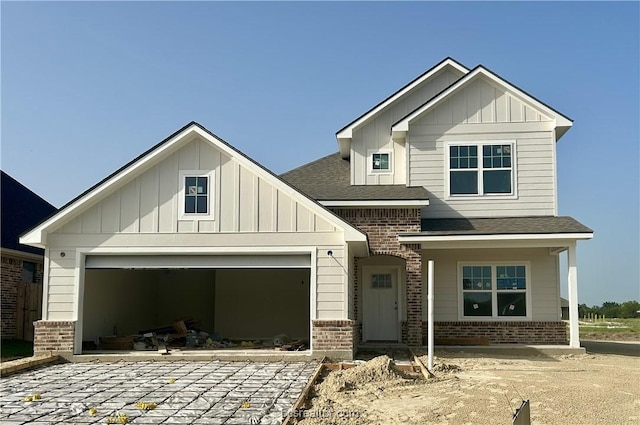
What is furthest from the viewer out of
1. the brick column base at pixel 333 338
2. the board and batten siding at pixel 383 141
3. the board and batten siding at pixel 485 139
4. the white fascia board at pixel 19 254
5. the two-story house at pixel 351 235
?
the board and batten siding at pixel 383 141

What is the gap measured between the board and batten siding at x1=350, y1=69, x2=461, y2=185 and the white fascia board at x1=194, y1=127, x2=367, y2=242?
Answer: 4669 millimetres

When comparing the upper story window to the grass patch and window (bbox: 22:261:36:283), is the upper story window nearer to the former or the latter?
the grass patch

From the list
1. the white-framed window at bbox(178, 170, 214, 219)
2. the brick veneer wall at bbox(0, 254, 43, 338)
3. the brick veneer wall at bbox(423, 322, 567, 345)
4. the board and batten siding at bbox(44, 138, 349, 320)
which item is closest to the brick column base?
the board and batten siding at bbox(44, 138, 349, 320)

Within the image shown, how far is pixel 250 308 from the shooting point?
20828 mm

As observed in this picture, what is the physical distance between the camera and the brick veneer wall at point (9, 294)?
1847 centimetres

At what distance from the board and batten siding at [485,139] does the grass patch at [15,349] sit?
37.1 ft

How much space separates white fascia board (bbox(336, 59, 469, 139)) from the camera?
19078 millimetres

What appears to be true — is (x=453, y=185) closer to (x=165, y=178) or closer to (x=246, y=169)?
(x=246, y=169)

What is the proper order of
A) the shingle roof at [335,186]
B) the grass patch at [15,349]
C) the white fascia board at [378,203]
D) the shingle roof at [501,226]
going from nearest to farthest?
1. the grass patch at [15,349]
2. the shingle roof at [501,226]
3. the white fascia board at [378,203]
4. the shingle roof at [335,186]

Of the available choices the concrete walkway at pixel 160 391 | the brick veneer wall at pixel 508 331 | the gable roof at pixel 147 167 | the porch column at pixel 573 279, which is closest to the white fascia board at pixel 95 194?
the gable roof at pixel 147 167

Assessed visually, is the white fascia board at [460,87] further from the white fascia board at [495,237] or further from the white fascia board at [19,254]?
the white fascia board at [19,254]

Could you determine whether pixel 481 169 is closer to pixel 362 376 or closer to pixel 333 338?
pixel 333 338

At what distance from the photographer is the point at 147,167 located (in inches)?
586

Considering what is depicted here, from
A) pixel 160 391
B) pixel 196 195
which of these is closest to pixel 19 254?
pixel 196 195
